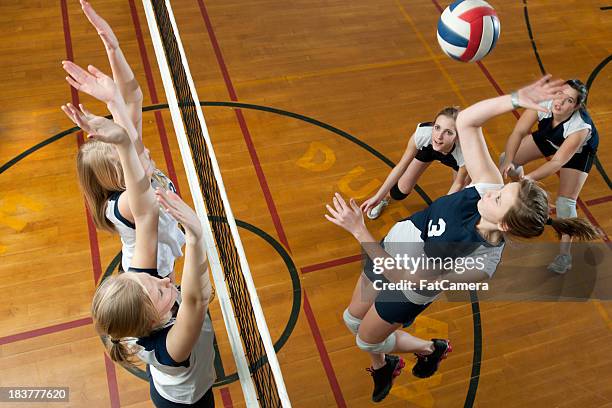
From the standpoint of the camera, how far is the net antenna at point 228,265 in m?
3.51

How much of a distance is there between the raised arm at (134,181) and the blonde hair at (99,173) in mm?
207

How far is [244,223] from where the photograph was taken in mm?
4922

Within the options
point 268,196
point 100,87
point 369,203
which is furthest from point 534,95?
point 268,196

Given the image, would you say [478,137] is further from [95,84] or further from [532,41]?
[532,41]

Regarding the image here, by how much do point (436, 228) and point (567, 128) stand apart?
1840mm

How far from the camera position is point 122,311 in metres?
2.41

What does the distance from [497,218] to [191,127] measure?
10.4 feet

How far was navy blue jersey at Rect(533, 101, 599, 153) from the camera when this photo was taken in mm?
4266

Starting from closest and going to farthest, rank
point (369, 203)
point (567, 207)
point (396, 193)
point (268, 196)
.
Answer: point (567, 207)
point (369, 203)
point (396, 193)
point (268, 196)

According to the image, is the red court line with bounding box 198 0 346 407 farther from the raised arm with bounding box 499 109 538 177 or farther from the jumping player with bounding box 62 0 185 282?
the raised arm with bounding box 499 109 538 177

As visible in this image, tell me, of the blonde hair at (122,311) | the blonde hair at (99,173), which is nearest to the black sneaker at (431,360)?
the blonde hair at (122,311)

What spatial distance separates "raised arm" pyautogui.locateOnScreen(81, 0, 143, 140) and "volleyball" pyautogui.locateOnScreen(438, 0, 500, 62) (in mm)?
2286

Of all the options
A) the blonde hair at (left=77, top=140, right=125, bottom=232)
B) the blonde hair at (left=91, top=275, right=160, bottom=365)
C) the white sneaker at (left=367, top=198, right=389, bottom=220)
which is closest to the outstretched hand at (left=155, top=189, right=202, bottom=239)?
the blonde hair at (left=91, top=275, right=160, bottom=365)

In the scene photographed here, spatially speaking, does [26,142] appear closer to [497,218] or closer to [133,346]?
[133,346]
